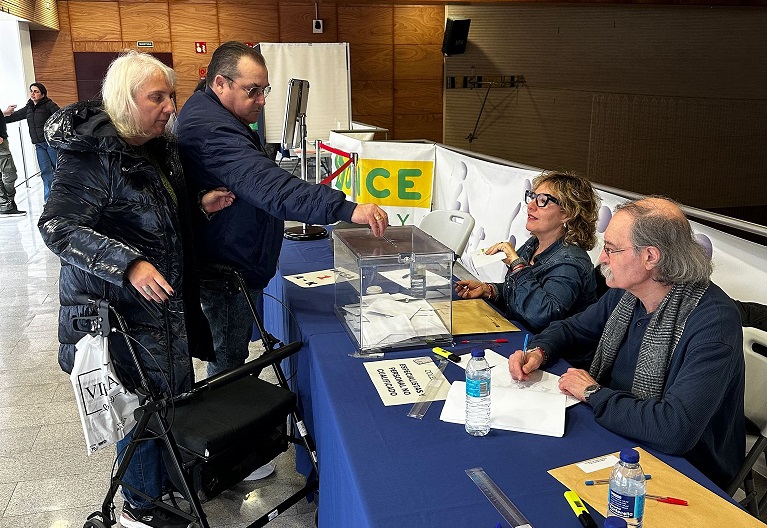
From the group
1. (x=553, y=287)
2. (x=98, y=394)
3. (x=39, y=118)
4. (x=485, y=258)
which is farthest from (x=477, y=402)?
(x=39, y=118)

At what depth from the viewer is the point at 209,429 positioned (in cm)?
202

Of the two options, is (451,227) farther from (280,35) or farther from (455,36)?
(280,35)

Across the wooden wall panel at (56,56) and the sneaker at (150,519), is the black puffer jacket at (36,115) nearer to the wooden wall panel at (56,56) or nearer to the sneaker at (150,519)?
the wooden wall panel at (56,56)

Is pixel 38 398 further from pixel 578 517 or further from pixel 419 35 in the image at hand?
pixel 419 35

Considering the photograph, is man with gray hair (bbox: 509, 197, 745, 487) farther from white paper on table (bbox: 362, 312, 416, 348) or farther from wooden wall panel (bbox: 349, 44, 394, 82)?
wooden wall panel (bbox: 349, 44, 394, 82)

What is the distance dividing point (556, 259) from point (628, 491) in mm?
1240

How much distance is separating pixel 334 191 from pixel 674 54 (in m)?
11.0

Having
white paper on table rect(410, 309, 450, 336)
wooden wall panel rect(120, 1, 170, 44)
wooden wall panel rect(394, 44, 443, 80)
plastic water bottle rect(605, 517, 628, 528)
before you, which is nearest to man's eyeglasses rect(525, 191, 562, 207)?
white paper on table rect(410, 309, 450, 336)

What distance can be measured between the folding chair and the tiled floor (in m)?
0.32

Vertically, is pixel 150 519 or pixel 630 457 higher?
pixel 630 457

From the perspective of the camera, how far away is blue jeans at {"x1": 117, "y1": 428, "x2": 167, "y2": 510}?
224 centimetres

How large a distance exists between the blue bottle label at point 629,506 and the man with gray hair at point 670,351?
366 millimetres

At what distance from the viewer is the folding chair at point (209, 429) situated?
197cm

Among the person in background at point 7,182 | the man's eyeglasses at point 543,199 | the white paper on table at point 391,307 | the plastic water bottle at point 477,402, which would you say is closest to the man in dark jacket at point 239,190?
the white paper on table at point 391,307
